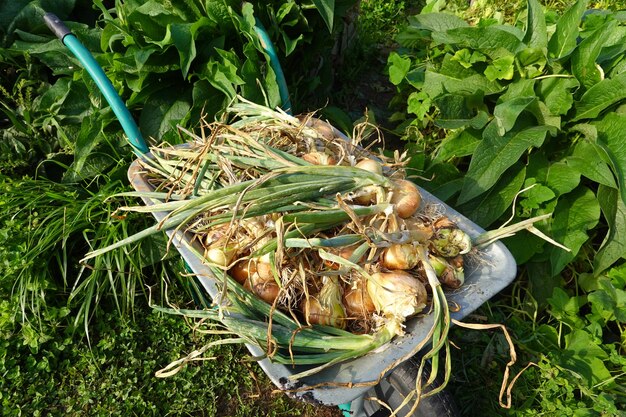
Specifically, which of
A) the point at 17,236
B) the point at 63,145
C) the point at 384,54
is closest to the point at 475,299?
the point at 17,236

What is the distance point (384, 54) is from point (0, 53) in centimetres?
245

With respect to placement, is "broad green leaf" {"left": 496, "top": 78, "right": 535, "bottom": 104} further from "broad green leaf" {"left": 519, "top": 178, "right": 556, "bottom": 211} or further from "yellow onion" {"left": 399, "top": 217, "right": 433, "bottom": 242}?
"yellow onion" {"left": 399, "top": 217, "right": 433, "bottom": 242}

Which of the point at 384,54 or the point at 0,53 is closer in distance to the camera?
the point at 0,53

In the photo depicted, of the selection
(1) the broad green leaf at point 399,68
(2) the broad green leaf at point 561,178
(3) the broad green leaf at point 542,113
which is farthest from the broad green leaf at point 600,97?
(1) the broad green leaf at point 399,68

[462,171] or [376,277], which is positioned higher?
[376,277]

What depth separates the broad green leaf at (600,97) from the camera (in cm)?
189

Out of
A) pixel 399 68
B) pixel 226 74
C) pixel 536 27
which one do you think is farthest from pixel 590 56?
pixel 226 74

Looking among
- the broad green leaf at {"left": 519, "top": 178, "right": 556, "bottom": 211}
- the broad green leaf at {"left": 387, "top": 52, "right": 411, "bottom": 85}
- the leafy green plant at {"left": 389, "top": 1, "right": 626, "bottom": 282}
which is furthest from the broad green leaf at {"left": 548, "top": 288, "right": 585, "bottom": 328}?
the broad green leaf at {"left": 387, "top": 52, "right": 411, "bottom": 85}

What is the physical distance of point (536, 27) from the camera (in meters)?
2.12

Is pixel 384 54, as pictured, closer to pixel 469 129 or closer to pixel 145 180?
pixel 469 129

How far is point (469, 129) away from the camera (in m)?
2.15

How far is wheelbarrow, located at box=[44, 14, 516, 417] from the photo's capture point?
1042mm

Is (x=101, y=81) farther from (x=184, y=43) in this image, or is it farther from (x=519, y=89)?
(x=519, y=89)

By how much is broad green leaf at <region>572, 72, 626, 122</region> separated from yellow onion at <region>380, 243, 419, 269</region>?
1307 mm
